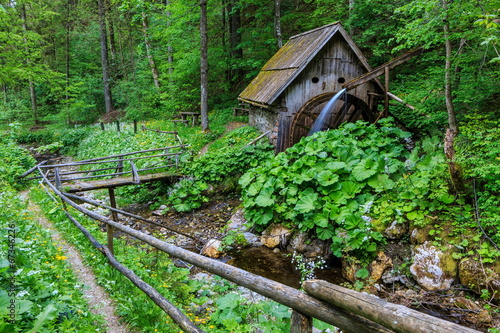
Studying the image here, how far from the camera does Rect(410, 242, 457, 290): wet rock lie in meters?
5.66

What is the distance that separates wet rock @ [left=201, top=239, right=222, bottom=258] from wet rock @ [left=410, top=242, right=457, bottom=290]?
4.41 meters

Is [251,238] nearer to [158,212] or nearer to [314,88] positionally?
[158,212]

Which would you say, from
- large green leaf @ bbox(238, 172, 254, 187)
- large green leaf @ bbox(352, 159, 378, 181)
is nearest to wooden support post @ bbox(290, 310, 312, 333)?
large green leaf @ bbox(352, 159, 378, 181)

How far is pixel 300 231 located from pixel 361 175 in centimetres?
203

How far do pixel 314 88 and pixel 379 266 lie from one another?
802cm

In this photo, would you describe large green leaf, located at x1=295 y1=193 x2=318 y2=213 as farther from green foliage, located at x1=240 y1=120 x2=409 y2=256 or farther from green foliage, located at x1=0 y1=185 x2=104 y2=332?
green foliage, located at x1=0 y1=185 x2=104 y2=332

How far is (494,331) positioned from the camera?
14.3ft

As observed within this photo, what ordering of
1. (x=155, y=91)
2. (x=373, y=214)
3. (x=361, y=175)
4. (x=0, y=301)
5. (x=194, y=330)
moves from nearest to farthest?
(x=0, y=301)
(x=194, y=330)
(x=373, y=214)
(x=361, y=175)
(x=155, y=91)

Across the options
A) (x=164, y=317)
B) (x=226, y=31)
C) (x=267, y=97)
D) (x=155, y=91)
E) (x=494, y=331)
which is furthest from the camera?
(x=155, y=91)

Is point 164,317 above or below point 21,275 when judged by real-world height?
below

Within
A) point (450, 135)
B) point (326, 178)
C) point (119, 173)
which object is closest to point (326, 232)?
point (326, 178)

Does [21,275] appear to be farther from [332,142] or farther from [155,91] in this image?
[155,91]

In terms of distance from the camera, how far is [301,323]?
1927 millimetres

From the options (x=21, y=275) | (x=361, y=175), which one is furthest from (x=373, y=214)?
(x=21, y=275)
